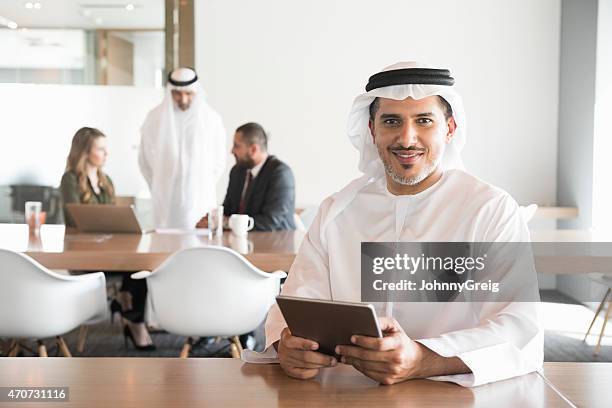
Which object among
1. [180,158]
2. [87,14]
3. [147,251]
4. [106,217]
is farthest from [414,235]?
[87,14]

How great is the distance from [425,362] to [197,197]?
14.6 ft

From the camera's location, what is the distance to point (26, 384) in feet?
5.08

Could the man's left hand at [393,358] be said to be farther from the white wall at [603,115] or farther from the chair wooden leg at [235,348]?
the white wall at [603,115]

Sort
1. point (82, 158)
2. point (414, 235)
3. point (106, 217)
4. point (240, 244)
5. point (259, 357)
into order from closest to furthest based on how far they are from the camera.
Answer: point (259, 357) < point (414, 235) < point (240, 244) < point (106, 217) < point (82, 158)

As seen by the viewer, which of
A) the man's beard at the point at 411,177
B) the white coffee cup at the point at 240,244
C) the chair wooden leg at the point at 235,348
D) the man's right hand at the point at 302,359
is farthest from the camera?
the chair wooden leg at the point at 235,348

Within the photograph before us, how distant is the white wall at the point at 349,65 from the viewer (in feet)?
22.9

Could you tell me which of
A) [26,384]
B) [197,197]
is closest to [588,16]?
[197,197]

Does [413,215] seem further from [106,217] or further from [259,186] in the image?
[259,186]

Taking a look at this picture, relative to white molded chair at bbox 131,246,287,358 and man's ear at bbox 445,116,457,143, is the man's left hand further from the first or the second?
white molded chair at bbox 131,246,287,358

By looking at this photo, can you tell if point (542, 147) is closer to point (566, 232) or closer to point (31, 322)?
point (566, 232)

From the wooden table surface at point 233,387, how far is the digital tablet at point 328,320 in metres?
0.09

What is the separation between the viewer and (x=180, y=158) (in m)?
5.81

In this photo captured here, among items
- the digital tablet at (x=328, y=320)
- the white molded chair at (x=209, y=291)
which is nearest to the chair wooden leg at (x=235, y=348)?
the white molded chair at (x=209, y=291)

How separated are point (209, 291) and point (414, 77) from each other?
5.45ft
